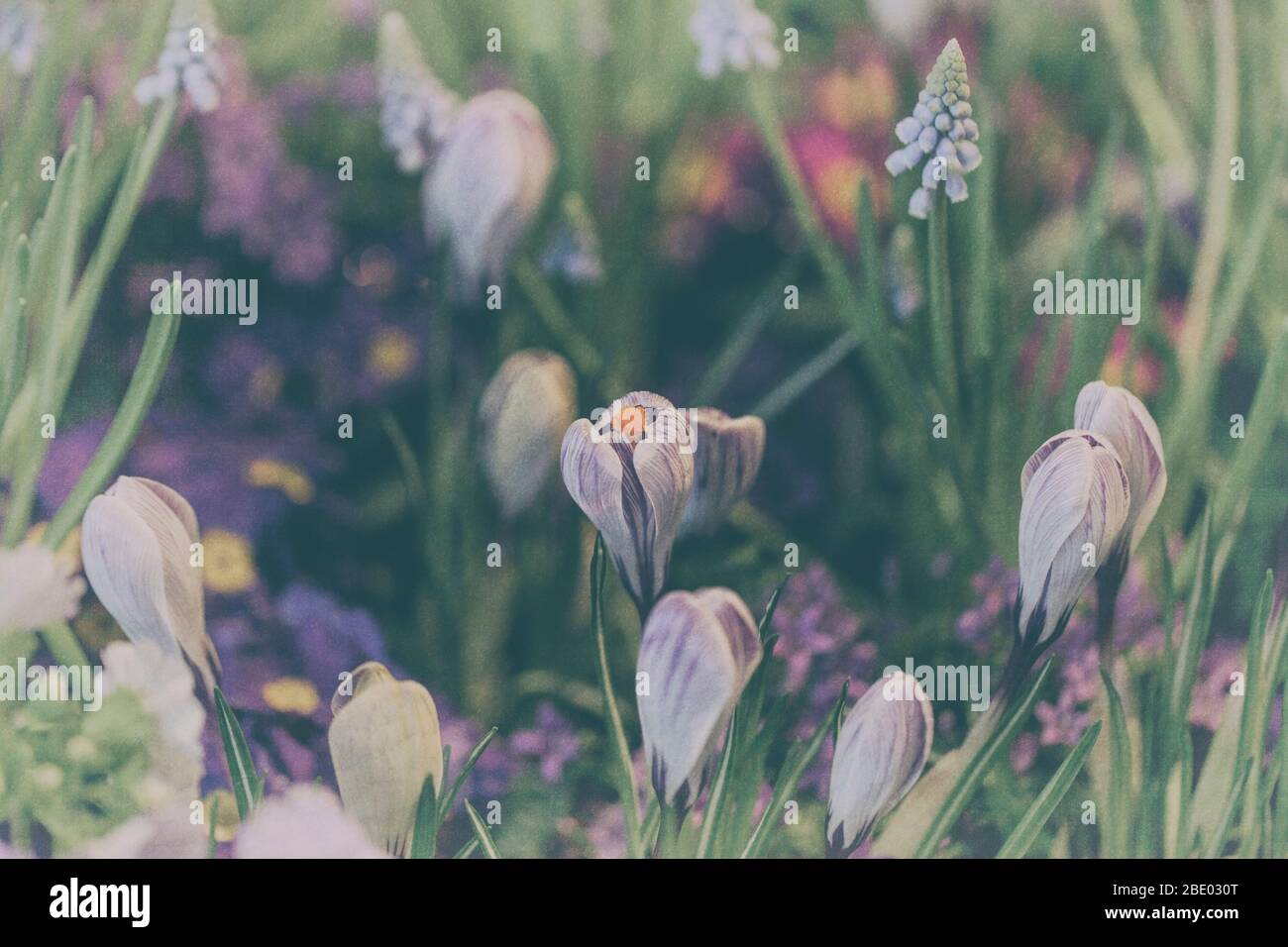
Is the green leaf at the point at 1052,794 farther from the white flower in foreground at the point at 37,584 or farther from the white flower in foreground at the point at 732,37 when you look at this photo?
the white flower in foreground at the point at 37,584

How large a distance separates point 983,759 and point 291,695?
2.53 feet

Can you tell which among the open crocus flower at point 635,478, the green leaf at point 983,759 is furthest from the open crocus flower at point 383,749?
the green leaf at point 983,759

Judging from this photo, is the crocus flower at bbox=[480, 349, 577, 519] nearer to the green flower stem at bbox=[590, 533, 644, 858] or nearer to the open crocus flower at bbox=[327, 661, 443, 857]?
the green flower stem at bbox=[590, 533, 644, 858]

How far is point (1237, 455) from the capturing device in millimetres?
1204

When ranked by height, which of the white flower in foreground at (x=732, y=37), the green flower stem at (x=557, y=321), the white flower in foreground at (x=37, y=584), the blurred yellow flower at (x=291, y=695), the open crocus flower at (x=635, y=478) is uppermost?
the white flower in foreground at (x=732, y=37)

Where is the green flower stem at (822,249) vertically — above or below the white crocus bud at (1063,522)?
above

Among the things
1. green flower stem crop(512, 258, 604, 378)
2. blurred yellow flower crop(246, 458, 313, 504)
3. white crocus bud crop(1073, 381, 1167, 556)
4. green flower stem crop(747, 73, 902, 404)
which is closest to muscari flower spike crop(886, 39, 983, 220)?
green flower stem crop(747, 73, 902, 404)

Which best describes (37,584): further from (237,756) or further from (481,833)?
(481,833)

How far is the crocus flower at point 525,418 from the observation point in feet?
3.83

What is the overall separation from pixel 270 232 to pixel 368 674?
1.63ft

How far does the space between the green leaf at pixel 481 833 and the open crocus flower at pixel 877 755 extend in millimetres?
383
